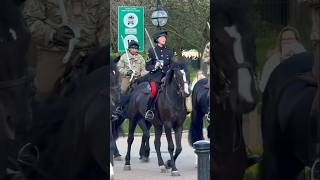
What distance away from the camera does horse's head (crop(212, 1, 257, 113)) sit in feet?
12.7

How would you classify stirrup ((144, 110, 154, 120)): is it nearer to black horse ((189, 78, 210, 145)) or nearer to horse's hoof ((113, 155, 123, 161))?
black horse ((189, 78, 210, 145))

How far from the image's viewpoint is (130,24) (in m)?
14.1

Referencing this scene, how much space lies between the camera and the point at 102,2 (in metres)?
3.89

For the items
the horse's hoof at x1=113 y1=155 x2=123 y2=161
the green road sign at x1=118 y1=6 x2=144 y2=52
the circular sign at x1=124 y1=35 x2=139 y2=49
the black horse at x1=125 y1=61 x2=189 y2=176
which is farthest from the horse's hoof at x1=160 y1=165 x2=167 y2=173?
the green road sign at x1=118 y1=6 x2=144 y2=52

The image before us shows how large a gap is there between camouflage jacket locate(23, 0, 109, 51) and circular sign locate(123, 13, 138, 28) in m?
10.2

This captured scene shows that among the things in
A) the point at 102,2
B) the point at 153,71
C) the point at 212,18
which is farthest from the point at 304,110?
the point at 153,71

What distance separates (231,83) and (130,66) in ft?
30.8

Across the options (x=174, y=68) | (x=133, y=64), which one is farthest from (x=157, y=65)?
(x=133, y=64)

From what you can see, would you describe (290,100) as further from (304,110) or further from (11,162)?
(11,162)

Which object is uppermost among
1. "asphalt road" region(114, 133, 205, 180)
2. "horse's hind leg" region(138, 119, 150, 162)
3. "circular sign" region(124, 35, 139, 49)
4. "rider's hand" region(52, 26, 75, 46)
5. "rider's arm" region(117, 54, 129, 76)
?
"circular sign" region(124, 35, 139, 49)

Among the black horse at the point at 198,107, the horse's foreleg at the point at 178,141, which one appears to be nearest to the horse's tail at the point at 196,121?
the black horse at the point at 198,107

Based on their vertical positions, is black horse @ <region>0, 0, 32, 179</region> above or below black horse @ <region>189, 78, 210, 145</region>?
above

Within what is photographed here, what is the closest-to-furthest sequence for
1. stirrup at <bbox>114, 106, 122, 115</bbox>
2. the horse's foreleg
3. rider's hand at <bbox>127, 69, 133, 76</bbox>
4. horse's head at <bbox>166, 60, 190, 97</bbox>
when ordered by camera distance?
horse's head at <bbox>166, 60, 190, 97</bbox>
the horse's foreleg
stirrup at <bbox>114, 106, 122, 115</bbox>
rider's hand at <bbox>127, 69, 133, 76</bbox>

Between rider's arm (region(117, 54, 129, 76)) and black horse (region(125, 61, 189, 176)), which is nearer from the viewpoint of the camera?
black horse (region(125, 61, 189, 176))
